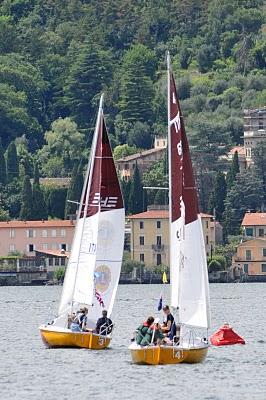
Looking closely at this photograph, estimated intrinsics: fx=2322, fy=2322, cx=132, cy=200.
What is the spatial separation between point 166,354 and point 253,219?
112m

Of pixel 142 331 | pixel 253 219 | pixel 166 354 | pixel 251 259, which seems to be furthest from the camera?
pixel 253 219

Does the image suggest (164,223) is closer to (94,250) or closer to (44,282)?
(44,282)

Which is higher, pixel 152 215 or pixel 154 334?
pixel 152 215

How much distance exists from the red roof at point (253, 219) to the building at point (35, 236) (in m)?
13.0

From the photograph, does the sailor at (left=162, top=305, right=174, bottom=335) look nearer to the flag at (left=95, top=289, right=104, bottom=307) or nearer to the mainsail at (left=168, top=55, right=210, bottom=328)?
the mainsail at (left=168, top=55, right=210, bottom=328)

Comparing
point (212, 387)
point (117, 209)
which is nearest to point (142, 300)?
point (117, 209)

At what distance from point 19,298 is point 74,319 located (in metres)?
58.8

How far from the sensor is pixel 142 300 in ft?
375

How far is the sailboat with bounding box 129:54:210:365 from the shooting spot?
56.8 meters

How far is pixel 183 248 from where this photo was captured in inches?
2247

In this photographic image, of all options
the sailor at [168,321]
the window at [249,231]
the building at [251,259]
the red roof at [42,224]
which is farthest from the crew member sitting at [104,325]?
the window at [249,231]

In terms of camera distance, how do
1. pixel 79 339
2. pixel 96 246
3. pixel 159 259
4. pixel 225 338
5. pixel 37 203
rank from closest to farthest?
1. pixel 79 339
2. pixel 96 246
3. pixel 225 338
4. pixel 159 259
5. pixel 37 203

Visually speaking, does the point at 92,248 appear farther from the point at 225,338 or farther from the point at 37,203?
the point at 37,203

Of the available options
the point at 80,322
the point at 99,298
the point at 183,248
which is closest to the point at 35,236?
the point at 99,298
